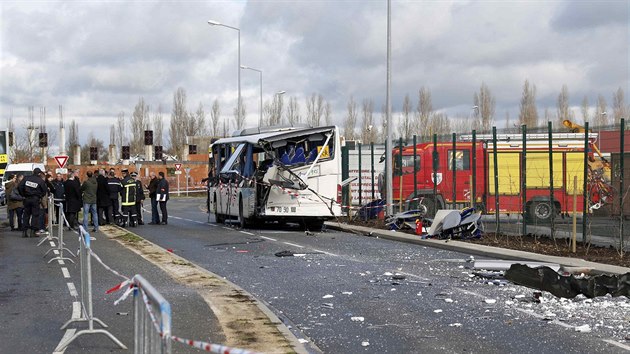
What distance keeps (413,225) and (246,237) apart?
4.90 metres

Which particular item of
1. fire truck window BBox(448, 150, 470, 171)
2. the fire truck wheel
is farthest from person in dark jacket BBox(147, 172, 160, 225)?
the fire truck wheel

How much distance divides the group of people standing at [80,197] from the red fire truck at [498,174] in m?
8.78

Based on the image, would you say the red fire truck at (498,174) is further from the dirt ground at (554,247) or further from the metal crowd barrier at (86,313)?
the metal crowd barrier at (86,313)

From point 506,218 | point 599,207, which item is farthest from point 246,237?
point 599,207

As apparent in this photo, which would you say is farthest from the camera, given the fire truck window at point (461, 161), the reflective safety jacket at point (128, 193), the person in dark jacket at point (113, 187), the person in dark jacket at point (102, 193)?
the fire truck window at point (461, 161)

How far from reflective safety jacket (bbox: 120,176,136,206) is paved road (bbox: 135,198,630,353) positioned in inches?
403

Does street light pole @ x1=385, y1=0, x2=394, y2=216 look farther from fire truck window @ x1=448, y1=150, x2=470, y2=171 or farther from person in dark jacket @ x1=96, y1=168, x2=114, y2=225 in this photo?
person in dark jacket @ x1=96, y1=168, x2=114, y2=225

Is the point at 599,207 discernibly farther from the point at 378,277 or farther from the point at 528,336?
the point at 528,336

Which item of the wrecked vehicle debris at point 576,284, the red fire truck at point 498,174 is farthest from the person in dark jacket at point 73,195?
the wrecked vehicle debris at point 576,284

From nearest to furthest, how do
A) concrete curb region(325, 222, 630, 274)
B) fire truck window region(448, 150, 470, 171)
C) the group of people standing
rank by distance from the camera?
concrete curb region(325, 222, 630, 274) < the group of people standing < fire truck window region(448, 150, 470, 171)

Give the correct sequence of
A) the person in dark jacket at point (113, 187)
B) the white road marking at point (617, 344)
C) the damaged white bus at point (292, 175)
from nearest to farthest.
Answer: the white road marking at point (617, 344)
the damaged white bus at point (292, 175)
the person in dark jacket at point (113, 187)

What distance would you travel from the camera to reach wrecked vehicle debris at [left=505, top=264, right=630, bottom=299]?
41.9 ft

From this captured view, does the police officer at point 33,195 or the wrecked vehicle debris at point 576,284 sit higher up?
the police officer at point 33,195

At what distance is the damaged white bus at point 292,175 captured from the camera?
27.5m
